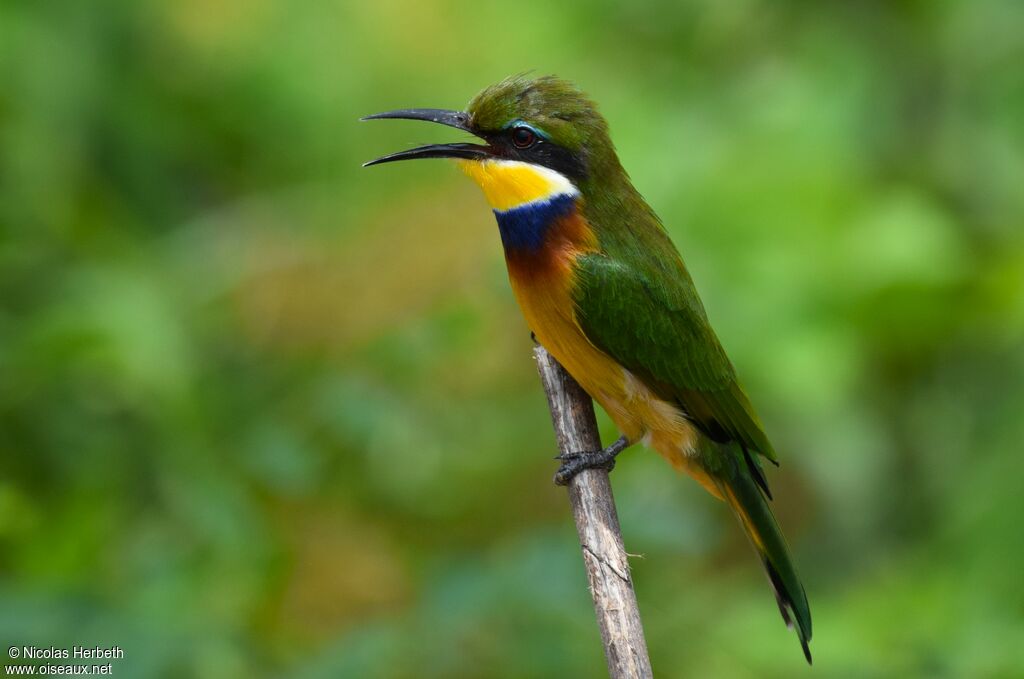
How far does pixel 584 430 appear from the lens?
2.58 meters

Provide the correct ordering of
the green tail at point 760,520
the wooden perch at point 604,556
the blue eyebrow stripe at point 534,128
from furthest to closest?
the green tail at point 760,520 < the blue eyebrow stripe at point 534,128 < the wooden perch at point 604,556

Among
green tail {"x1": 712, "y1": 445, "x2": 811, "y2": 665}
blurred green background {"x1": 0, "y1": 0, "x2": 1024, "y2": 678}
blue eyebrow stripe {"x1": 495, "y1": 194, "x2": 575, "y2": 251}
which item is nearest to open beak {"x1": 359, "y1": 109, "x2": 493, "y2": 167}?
blue eyebrow stripe {"x1": 495, "y1": 194, "x2": 575, "y2": 251}

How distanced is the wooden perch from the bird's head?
0.41 m

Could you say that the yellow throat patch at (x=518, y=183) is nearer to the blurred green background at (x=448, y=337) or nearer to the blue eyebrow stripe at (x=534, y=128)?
the blue eyebrow stripe at (x=534, y=128)

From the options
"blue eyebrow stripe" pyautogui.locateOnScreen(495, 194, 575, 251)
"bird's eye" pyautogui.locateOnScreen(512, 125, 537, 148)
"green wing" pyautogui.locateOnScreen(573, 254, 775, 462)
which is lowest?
"green wing" pyautogui.locateOnScreen(573, 254, 775, 462)

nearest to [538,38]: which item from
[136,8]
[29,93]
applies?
[136,8]

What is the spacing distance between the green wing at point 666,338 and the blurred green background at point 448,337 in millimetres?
233

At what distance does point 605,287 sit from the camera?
263 cm

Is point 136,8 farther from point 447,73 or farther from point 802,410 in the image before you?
point 802,410

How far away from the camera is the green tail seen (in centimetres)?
272

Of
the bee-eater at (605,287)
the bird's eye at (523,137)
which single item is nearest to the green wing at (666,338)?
the bee-eater at (605,287)

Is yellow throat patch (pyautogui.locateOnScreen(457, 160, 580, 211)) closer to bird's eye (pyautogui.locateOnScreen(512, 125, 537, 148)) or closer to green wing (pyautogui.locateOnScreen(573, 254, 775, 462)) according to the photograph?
bird's eye (pyautogui.locateOnScreen(512, 125, 537, 148))

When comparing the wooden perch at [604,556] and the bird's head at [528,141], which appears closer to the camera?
the wooden perch at [604,556]

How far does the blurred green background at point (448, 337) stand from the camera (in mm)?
2770
